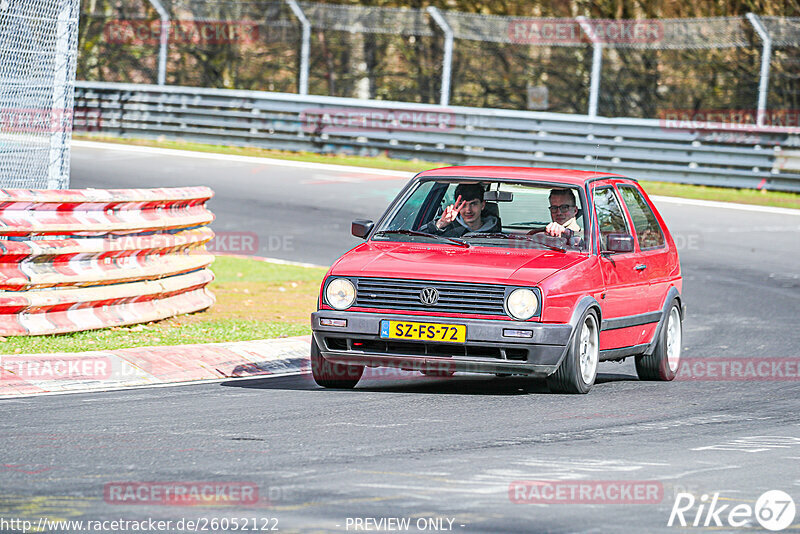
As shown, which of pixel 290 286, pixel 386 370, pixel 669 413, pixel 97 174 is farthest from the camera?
pixel 97 174

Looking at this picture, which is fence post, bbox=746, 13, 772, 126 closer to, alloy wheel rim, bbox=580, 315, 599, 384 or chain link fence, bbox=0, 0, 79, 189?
chain link fence, bbox=0, 0, 79, 189

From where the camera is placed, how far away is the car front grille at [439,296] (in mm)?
8531

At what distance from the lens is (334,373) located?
9172 mm

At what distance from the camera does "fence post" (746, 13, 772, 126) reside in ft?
76.2

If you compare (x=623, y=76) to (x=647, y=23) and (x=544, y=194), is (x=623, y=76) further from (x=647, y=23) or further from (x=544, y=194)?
(x=544, y=194)

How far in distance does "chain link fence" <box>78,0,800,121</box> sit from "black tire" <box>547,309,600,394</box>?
53.2ft

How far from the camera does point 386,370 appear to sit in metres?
10.5

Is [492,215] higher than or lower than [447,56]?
lower

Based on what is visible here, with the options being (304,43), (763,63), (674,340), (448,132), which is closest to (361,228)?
(674,340)

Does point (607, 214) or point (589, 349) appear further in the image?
point (607, 214)

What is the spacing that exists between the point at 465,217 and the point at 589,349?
1365mm

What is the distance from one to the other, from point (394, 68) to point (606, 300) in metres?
21.1

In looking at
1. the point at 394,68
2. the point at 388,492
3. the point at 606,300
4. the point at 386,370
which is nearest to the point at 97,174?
the point at 394,68

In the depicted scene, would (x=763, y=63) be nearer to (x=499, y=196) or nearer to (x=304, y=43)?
(x=304, y=43)
